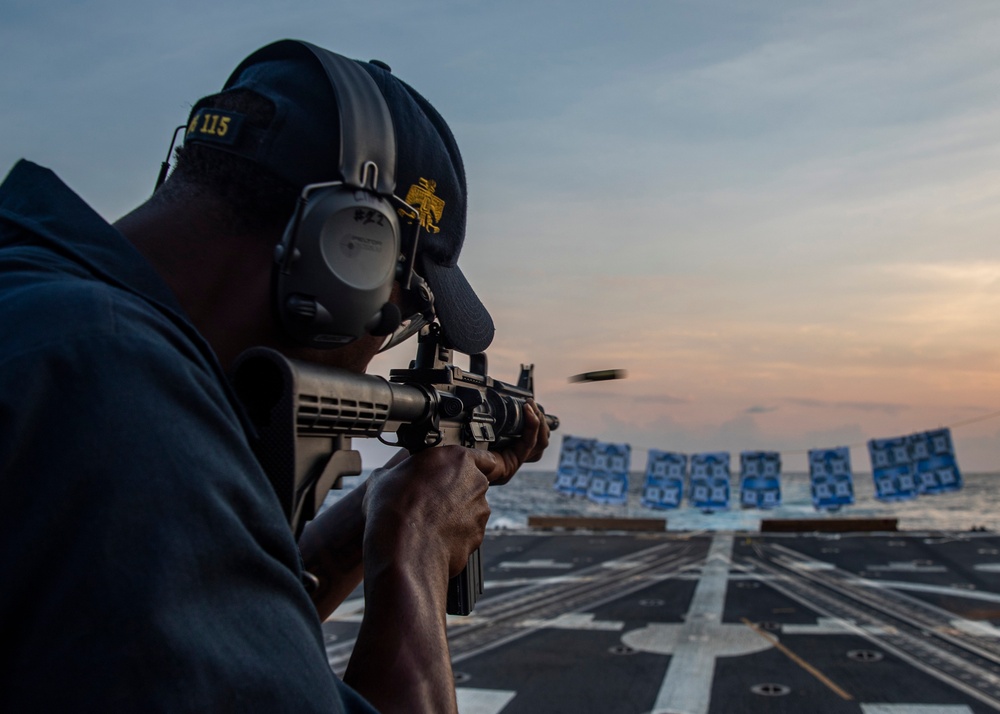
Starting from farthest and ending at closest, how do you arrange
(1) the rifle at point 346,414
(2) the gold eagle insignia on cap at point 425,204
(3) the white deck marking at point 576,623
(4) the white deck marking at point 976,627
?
(3) the white deck marking at point 576,623 → (4) the white deck marking at point 976,627 → (2) the gold eagle insignia on cap at point 425,204 → (1) the rifle at point 346,414

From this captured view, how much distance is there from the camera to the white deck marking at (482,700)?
9.41 m

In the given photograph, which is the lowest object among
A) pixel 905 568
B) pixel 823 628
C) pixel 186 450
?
pixel 823 628

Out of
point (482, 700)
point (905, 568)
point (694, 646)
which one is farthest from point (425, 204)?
point (905, 568)

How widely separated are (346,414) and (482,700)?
877 centimetres

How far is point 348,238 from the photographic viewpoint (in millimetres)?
1846

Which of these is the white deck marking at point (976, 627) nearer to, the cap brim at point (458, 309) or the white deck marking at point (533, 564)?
the white deck marking at point (533, 564)

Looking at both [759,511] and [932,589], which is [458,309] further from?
[759,511]

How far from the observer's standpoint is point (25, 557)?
933mm

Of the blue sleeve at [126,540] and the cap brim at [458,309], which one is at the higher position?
the cap brim at [458,309]

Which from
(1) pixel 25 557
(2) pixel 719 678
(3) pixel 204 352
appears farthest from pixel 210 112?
(2) pixel 719 678

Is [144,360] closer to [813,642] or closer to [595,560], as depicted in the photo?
[813,642]

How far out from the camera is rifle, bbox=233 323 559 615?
5.17 feet

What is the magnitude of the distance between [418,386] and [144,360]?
1732 mm

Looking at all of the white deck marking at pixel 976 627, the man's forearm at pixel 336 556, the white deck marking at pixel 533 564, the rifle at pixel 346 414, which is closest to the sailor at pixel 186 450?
the rifle at pixel 346 414
